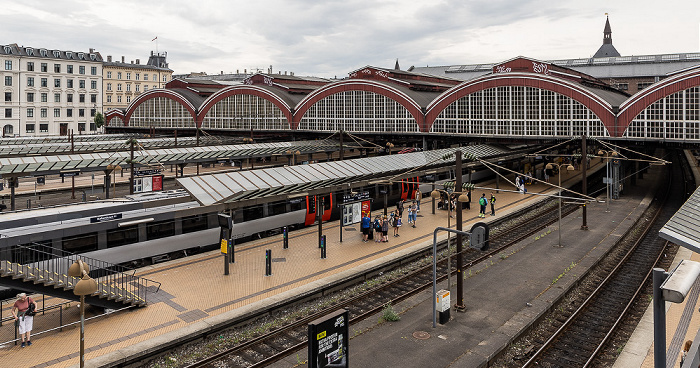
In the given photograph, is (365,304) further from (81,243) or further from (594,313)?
(81,243)

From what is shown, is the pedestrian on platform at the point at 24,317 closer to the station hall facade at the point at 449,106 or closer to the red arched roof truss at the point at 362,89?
the station hall facade at the point at 449,106

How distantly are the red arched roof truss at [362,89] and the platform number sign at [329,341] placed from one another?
52363 millimetres

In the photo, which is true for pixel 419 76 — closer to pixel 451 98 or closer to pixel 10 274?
pixel 451 98

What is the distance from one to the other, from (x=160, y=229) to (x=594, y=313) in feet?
64.3

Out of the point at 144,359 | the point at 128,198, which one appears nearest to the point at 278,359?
the point at 144,359

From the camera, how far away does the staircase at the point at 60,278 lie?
16.0m

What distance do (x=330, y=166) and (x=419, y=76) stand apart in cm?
5170

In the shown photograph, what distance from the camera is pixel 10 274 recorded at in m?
15.5

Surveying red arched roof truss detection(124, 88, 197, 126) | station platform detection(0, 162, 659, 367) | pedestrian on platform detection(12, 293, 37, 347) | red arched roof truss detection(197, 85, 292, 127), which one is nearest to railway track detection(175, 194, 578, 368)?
station platform detection(0, 162, 659, 367)

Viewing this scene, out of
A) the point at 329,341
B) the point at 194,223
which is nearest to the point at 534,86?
the point at 194,223

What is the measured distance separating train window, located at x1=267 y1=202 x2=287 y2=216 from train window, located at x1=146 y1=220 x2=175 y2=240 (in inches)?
265

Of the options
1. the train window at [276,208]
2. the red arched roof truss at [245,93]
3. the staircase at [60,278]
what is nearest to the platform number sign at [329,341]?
the staircase at [60,278]

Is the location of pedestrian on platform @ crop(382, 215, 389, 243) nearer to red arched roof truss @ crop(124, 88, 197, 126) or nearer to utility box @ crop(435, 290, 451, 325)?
utility box @ crop(435, 290, 451, 325)

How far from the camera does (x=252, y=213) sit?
28766mm
